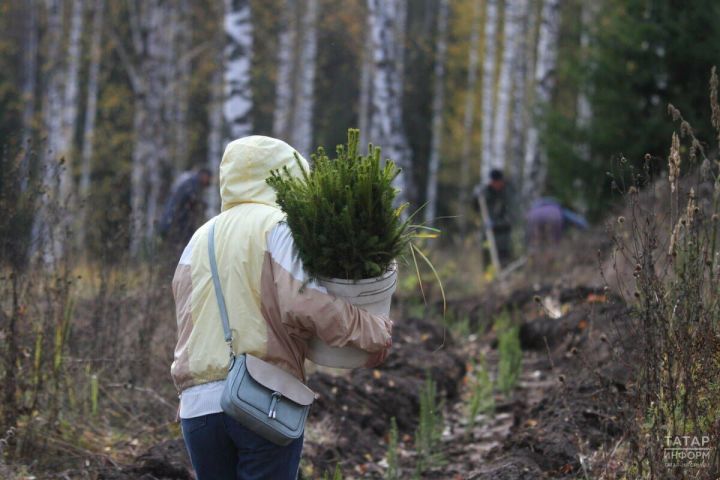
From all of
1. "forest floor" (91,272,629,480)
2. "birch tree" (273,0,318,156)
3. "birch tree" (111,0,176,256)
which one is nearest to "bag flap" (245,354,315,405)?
"forest floor" (91,272,629,480)

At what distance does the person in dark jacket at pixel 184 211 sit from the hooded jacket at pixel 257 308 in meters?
3.70

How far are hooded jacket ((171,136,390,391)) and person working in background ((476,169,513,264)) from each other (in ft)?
38.5

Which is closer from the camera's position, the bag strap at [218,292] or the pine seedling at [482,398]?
the bag strap at [218,292]

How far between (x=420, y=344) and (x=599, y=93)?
6437 mm

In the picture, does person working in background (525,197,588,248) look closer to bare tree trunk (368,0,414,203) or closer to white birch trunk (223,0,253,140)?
bare tree trunk (368,0,414,203)

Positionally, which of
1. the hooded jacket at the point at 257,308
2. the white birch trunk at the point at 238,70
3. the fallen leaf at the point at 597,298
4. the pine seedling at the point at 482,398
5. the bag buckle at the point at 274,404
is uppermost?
the white birch trunk at the point at 238,70

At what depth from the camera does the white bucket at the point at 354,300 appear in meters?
3.54

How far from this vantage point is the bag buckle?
3.40 metres

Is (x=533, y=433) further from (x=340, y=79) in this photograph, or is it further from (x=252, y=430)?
(x=340, y=79)

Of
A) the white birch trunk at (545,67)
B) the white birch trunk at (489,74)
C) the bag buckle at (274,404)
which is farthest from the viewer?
Result: the white birch trunk at (489,74)

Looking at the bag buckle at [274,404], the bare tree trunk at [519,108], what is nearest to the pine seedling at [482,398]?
the bag buckle at [274,404]

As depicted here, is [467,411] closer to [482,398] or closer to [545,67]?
[482,398]

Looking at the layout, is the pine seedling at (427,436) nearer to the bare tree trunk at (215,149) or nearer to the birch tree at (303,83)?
the bare tree trunk at (215,149)

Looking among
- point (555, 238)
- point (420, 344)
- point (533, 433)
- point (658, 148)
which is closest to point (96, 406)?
point (533, 433)
